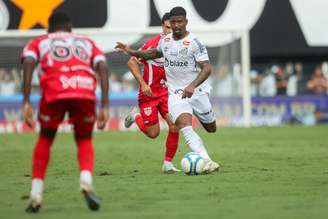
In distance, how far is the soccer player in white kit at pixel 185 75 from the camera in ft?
43.2

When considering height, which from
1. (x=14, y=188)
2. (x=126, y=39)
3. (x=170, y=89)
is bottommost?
(x=14, y=188)

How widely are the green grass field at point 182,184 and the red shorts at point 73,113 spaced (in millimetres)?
858

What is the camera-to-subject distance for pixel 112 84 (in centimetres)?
3012

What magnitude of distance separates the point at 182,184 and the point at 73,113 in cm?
284

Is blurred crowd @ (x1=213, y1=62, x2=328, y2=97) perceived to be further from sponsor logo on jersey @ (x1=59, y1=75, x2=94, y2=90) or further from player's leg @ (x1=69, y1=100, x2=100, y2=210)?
sponsor logo on jersey @ (x1=59, y1=75, x2=94, y2=90)

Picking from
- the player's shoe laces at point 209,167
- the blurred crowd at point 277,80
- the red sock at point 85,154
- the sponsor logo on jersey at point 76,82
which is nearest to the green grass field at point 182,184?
the player's shoe laces at point 209,167

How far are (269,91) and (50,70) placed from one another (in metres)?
24.5

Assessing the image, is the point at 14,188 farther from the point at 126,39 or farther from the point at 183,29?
the point at 126,39

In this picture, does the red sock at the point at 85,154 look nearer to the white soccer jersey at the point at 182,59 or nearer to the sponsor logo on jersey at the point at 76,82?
the sponsor logo on jersey at the point at 76,82

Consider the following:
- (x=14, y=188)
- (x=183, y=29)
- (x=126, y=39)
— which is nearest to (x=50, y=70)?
(x=14, y=188)

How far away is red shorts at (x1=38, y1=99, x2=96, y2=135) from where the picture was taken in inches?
372

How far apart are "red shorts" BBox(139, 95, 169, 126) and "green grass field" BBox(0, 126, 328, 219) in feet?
2.52

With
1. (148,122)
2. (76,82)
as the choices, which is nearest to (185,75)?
(148,122)

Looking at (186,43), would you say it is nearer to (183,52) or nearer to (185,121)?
(183,52)
